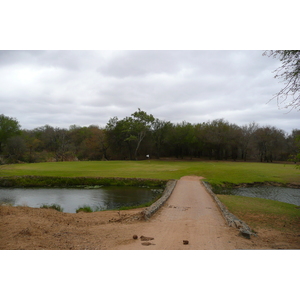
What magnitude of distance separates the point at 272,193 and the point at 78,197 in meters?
15.9

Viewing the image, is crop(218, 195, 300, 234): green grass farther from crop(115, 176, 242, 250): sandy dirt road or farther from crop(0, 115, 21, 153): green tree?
crop(0, 115, 21, 153): green tree

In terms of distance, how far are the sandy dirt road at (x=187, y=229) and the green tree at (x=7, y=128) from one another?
49512mm

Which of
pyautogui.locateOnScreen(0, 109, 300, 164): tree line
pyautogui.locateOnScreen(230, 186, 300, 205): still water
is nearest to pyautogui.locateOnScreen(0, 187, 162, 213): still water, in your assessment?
pyautogui.locateOnScreen(230, 186, 300, 205): still water

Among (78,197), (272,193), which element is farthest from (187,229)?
(272,193)

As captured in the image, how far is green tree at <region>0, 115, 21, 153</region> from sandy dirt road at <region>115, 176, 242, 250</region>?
162 feet

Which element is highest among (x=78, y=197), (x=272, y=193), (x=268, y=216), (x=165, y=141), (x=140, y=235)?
(x=165, y=141)

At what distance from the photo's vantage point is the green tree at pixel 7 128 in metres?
49.8

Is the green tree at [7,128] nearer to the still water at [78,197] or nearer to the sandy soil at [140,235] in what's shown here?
the still water at [78,197]

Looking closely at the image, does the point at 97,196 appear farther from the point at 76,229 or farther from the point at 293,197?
the point at 293,197

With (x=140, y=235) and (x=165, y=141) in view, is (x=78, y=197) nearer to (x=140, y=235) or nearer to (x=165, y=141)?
(x=140, y=235)

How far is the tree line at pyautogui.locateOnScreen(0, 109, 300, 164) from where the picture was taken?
2047 inches

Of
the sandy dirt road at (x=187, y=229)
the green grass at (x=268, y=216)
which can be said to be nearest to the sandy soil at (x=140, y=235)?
the sandy dirt road at (x=187, y=229)

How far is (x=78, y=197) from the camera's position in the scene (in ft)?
58.9
